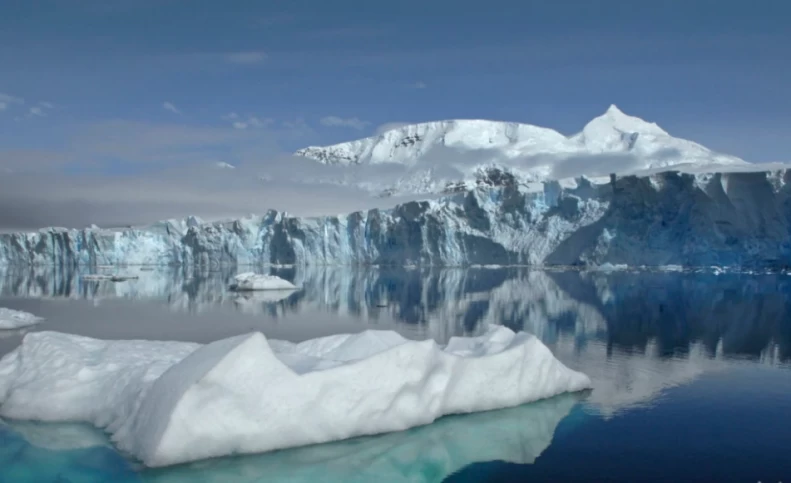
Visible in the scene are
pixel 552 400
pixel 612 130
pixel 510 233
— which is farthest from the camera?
pixel 612 130

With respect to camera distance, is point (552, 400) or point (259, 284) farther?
point (259, 284)

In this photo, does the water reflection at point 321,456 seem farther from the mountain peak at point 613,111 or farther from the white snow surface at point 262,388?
the mountain peak at point 613,111

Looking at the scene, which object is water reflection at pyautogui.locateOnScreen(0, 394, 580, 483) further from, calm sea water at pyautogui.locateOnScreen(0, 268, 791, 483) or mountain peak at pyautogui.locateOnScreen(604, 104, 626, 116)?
mountain peak at pyautogui.locateOnScreen(604, 104, 626, 116)

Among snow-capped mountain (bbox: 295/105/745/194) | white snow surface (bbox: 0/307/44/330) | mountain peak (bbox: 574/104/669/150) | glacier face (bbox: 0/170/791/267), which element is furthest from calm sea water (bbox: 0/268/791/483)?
mountain peak (bbox: 574/104/669/150)

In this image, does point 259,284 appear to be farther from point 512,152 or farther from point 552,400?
point 512,152

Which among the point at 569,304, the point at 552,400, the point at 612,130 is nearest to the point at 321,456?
the point at 552,400
